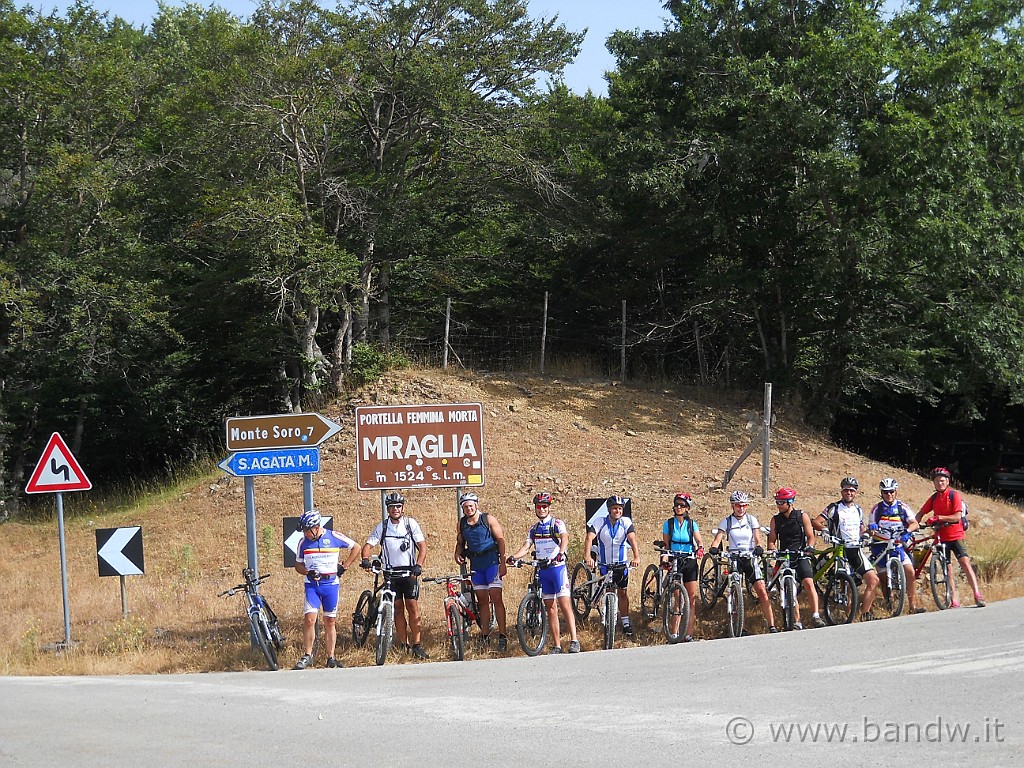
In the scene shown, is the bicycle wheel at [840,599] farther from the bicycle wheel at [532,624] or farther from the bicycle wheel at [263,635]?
the bicycle wheel at [263,635]

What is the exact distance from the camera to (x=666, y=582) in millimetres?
12172

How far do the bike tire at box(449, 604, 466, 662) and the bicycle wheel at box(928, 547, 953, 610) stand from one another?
231 inches

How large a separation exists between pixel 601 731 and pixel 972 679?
3304mm

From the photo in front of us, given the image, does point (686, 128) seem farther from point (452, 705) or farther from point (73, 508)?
point (452, 705)

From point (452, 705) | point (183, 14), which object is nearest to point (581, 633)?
point (452, 705)

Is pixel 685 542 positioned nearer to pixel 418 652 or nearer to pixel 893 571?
pixel 893 571

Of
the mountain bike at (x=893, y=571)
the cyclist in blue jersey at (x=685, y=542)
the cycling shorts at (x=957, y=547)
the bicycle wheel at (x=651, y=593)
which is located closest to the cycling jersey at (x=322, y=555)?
the cyclist in blue jersey at (x=685, y=542)

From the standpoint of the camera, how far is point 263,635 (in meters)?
11.4

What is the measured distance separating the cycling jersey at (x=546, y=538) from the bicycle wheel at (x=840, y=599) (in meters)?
3.54

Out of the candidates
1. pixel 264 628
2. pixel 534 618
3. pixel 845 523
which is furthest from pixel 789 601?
pixel 264 628

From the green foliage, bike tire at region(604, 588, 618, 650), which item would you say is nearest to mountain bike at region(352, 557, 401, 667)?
bike tire at region(604, 588, 618, 650)

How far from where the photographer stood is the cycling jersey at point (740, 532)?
1231cm

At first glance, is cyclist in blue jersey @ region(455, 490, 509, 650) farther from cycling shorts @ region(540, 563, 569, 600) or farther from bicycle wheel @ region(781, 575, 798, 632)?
bicycle wheel @ region(781, 575, 798, 632)

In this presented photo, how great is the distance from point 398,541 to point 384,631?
97 cm
